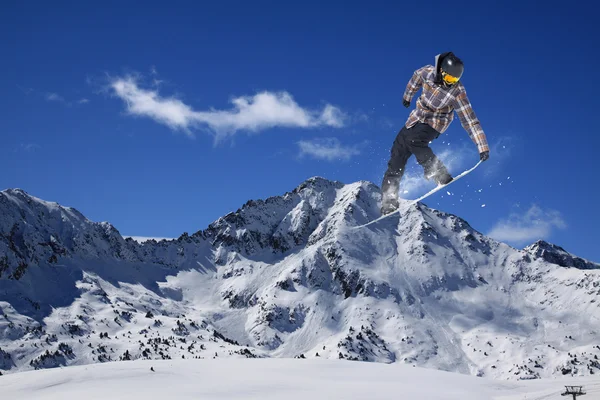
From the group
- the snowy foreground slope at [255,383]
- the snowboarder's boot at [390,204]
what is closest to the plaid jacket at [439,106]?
the snowboarder's boot at [390,204]

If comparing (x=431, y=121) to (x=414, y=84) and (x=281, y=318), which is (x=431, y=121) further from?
(x=281, y=318)

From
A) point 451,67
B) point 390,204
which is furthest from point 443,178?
point 451,67

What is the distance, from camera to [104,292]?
17262 cm

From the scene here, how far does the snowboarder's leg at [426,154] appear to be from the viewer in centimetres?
1351

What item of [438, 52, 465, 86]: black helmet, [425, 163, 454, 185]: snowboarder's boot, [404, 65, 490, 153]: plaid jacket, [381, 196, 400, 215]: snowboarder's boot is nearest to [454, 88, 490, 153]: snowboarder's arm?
[404, 65, 490, 153]: plaid jacket

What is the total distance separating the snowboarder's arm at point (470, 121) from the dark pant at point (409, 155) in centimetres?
108

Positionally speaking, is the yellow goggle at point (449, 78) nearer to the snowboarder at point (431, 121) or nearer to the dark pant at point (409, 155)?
the snowboarder at point (431, 121)

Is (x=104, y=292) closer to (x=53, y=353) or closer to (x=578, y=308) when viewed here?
(x=53, y=353)

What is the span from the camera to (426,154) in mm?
13773

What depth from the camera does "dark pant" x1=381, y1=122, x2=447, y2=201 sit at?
44.2 feet

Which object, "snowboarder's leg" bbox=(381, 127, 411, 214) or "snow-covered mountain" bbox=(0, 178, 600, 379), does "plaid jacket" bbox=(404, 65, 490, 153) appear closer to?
"snowboarder's leg" bbox=(381, 127, 411, 214)

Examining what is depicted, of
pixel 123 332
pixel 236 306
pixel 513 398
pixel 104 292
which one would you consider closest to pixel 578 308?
pixel 236 306

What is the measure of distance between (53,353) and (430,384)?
119m

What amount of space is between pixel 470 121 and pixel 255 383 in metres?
19.0
